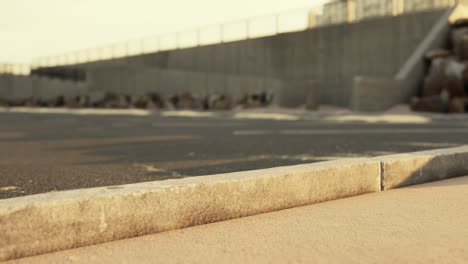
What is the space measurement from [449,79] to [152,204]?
62.1ft

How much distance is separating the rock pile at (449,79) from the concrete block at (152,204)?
16.5 m

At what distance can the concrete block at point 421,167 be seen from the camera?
355 cm

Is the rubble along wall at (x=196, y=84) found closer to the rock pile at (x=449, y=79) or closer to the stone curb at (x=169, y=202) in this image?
the rock pile at (x=449, y=79)

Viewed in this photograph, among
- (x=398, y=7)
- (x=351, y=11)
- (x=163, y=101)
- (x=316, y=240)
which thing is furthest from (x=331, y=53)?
(x=316, y=240)

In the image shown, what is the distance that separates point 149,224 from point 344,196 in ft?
5.20

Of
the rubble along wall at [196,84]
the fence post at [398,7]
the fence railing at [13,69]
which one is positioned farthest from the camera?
the fence railing at [13,69]

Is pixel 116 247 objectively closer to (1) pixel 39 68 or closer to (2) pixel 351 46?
(2) pixel 351 46

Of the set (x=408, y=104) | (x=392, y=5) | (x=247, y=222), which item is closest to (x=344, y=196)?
(x=247, y=222)

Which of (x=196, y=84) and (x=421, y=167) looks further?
(x=196, y=84)

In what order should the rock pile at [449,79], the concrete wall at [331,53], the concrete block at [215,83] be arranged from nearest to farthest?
the rock pile at [449,79]
the concrete wall at [331,53]
the concrete block at [215,83]

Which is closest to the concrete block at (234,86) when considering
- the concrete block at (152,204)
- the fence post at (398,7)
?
the fence post at (398,7)

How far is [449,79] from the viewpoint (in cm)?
1850

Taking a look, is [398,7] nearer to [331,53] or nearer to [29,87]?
[331,53]

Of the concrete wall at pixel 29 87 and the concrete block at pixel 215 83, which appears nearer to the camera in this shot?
the concrete block at pixel 215 83
